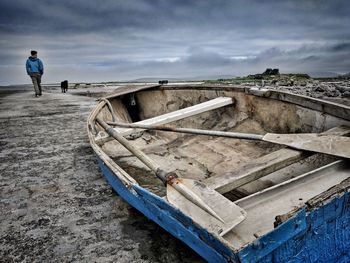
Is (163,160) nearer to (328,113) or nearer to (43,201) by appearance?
(43,201)

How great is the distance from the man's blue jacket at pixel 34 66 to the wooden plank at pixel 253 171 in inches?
522

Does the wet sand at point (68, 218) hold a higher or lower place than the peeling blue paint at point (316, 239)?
lower

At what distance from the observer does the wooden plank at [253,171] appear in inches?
88.5

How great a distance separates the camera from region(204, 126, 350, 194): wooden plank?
2.25m

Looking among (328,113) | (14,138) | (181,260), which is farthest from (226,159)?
(14,138)

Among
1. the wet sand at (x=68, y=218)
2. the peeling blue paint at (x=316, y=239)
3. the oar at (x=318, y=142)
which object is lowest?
the wet sand at (x=68, y=218)

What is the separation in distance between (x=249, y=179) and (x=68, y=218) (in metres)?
1.85

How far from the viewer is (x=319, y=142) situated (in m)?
2.56

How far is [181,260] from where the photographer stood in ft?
6.96

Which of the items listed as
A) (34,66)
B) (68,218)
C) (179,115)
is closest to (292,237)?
(68,218)

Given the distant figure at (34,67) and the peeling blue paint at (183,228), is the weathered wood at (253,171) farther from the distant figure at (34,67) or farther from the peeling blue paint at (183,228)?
the distant figure at (34,67)

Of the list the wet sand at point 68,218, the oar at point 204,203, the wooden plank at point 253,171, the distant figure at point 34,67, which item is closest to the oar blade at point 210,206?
the oar at point 204,203

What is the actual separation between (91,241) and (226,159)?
205cm

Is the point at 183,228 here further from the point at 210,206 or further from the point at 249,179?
the point at 249,179
